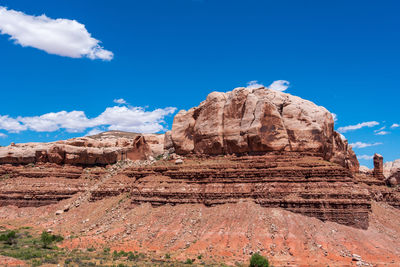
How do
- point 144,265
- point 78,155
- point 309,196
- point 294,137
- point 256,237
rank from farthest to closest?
point 78,155 < point 294,137 < point 309,196 < point 256,237 < point 144,265

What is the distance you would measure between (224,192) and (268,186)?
5.13 m

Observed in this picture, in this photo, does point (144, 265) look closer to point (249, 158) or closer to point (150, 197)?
point (150, 197)

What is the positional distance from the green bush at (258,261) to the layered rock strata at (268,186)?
357 inches

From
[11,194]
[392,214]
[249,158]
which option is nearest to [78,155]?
[11,194]

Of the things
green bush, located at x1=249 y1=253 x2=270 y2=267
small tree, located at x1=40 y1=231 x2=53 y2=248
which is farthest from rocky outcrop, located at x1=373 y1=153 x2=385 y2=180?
small tree, located at x1=40 y1=231 x2=53 y2=248

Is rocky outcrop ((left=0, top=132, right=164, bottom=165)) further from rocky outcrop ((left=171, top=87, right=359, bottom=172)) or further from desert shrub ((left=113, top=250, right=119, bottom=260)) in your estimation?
desert shrub ((left=113, top=250, right=119, bottom=260))

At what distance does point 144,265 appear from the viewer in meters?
31.4

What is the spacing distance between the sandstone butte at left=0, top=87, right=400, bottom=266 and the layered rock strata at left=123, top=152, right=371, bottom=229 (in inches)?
4.6

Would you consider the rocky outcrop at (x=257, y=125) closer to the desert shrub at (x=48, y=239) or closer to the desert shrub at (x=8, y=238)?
the desert shrub at (x=48, y=239)

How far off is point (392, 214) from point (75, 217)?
4242 cm

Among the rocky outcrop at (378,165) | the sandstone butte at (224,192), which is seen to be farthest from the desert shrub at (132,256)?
the rocky outcrop at (378,165)

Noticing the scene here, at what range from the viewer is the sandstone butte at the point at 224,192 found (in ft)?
117

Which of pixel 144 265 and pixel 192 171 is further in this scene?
Answer: pixel 192 171

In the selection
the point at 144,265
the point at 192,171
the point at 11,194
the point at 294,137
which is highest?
the point at 294,137
